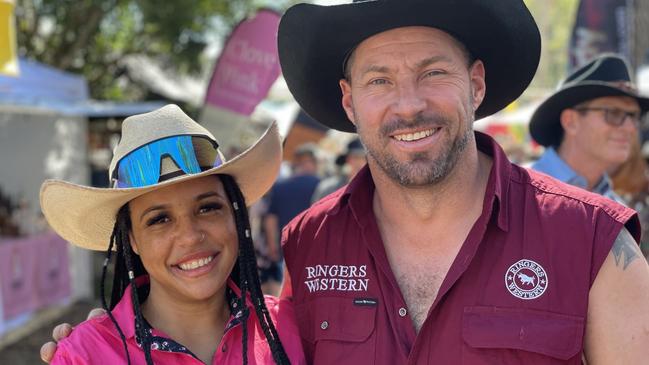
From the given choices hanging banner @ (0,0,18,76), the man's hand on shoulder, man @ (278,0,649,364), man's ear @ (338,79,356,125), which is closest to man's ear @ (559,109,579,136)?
man @ (278,0,649,364)

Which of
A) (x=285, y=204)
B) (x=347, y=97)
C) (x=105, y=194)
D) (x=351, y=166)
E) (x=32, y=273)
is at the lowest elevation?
(x=32, y=273)

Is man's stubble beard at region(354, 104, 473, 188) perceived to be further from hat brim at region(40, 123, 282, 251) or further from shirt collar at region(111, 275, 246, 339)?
shirt collar at region(111, 275, 246, 339)

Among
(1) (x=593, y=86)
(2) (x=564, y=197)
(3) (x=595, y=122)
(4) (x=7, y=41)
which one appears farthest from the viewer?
(4) (x=7, y=41)

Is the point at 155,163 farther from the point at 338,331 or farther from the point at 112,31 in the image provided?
the point at 112,31

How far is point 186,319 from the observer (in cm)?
246

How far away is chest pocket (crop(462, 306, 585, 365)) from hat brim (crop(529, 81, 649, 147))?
7.36ft

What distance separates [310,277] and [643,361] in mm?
1029

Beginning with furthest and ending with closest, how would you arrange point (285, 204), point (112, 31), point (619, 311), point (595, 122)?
point (112, 31), point (285, 204), point (595, 122), point (619, 311)

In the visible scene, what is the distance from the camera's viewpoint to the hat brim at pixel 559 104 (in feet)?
13.5

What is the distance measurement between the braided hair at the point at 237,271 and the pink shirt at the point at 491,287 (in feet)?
0.53

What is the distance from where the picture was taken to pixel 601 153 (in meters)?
4.18

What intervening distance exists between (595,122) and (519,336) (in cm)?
234

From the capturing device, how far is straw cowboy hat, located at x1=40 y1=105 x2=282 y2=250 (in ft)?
7.62

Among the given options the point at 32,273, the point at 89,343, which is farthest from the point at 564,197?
the point at 32,273
